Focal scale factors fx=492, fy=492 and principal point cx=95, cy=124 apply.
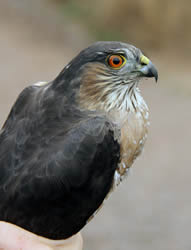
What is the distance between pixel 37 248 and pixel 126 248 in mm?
4323

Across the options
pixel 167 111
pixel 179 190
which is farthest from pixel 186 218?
pixel 167 111

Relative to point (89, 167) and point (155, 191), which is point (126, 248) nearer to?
point (155, 191)

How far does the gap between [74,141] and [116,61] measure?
66 cm

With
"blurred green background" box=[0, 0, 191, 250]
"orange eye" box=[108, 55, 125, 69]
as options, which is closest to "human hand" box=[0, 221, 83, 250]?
"orange eye" box=[108, 55, 125, 69]

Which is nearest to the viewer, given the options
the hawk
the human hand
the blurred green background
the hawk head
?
the human hand

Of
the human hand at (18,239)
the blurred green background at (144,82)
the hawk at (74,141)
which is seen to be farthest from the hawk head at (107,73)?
the blurred green background at (144,82)

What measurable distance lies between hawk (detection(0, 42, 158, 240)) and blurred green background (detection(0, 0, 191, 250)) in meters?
3.92

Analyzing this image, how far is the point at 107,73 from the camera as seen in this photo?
3.56 metres

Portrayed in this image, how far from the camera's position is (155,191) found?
8.54 metres

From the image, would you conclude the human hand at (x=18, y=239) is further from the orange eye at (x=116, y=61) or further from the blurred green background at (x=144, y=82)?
the blurred green background at (x=144, y=82)

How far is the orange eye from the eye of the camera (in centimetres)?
348

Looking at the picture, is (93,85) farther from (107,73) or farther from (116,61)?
(116,61)

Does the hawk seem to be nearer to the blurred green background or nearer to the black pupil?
the black pupil

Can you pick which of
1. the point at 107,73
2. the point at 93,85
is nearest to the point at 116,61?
the point at 107,73
